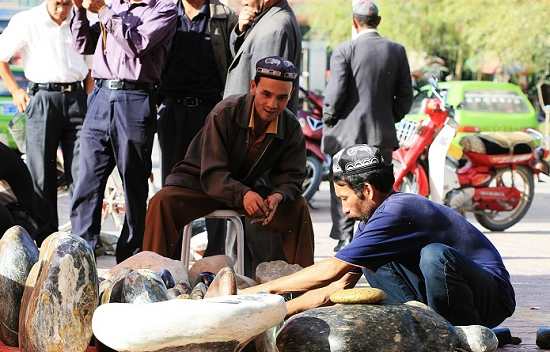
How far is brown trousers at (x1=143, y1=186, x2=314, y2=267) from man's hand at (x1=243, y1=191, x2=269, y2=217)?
0.47 ft

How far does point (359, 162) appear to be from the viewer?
560 cm

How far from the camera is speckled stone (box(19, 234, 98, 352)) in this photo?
482 cm

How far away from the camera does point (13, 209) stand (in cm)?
712

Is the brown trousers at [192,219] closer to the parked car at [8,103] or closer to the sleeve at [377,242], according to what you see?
the sleeve at [377,242]

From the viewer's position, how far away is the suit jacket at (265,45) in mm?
7641

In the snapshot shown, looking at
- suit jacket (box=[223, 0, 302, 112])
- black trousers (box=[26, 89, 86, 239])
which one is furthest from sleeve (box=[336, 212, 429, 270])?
black trousers (box=[26, 89, 86, 239])

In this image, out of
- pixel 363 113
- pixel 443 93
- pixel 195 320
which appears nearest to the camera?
pixel 195 320

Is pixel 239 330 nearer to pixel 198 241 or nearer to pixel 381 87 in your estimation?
pixel 198 241

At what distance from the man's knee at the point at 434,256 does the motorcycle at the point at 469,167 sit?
6.70 meters

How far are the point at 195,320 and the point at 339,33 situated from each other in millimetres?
39006

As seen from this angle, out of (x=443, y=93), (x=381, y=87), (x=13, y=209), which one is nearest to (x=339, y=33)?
(x=443, y=93)

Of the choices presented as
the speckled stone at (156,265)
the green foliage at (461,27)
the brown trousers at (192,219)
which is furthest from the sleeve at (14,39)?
the green foliage at (461,27)

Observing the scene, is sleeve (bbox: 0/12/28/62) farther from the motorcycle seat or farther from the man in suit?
the motorcycle seat

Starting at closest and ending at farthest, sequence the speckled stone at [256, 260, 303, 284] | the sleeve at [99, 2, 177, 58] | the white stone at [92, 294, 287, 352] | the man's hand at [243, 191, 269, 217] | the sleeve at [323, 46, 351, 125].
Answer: the white stone at [92, 294, 287, 352], the speckled stone at [256, 260, 303, 284], the man's hand at [243, 191, 269, 217], the sleeve at [99, 2, 177, 58], the sleeve at [323, 46, 351, 125]
